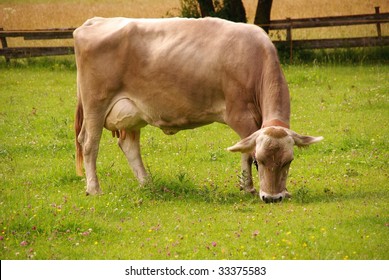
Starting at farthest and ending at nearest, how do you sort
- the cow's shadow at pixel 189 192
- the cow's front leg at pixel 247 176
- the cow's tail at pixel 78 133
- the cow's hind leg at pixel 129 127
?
the cow's tail at pixel 78 133 < the cow's hind leg at pixel 129 127 < the cow's front leg at pixel 247 176 < the cow's shadow at pixel 189 192

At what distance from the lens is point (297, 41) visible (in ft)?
79.3

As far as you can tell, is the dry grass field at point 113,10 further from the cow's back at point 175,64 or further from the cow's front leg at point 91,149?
the cow's front leg at point 91,149

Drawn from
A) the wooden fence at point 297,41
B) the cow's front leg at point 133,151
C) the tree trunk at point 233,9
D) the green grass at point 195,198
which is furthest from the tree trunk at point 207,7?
the cow's front leg at point 133,151

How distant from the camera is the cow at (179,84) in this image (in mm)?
10312

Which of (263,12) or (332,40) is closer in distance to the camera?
(332,40)

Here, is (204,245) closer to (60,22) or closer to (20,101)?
(20,101)

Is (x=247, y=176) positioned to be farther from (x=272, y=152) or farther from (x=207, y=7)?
(x=207, y=7)

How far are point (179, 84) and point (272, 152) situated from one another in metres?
1.87

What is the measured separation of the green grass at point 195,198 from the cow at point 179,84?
1.82 feet

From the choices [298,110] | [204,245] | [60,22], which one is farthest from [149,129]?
[60,22]

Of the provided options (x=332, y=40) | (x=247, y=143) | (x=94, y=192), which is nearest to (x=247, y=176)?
(x=247, y=143)

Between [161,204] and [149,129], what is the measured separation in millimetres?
5784

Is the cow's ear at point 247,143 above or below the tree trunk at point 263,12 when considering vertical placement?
above

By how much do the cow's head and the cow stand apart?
1 cm
